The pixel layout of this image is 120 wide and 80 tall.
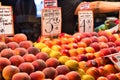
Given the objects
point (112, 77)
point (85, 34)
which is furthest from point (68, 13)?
point (112, 77)

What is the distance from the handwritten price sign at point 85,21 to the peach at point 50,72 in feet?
2.80

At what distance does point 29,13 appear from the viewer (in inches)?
118

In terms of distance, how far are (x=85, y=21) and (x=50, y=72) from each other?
929mm

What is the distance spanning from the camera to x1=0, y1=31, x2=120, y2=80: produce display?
1.63 metres

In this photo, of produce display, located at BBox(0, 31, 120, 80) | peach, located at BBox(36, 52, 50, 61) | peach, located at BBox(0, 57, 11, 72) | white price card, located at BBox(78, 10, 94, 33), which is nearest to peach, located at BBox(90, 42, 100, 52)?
produce display, located at BBox(0, 31, 120, 80)

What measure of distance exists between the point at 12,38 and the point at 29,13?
0.98 meters

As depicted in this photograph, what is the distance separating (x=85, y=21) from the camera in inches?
97.7

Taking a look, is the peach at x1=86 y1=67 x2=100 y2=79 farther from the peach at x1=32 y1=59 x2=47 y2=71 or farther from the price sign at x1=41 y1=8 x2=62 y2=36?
the price sign at x1=41 y1=8 x2=62 y2=36

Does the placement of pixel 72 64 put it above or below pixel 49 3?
below

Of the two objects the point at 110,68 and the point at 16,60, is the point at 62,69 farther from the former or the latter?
the point at 110,68

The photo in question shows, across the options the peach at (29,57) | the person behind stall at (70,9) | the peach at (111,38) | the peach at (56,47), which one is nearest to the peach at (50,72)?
the peach at (29,57)

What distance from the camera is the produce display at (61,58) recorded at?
5.36 feet

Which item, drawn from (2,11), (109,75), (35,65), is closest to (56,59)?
(35,65)

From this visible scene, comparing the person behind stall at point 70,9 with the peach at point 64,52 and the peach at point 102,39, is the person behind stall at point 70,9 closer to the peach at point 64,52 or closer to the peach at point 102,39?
the peach at point 102,39
